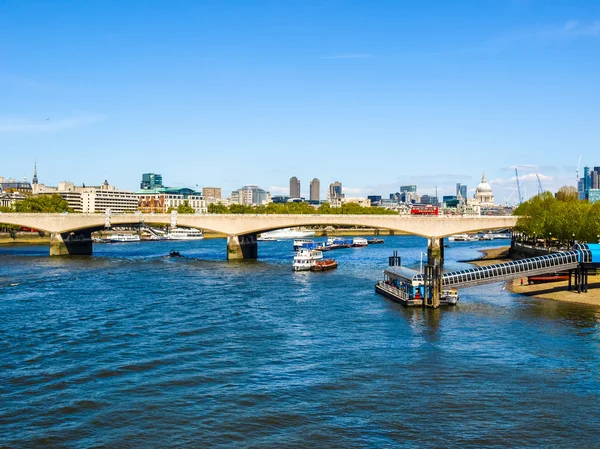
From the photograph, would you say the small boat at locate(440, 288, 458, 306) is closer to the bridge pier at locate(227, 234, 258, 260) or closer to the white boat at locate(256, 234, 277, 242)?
the bridge pier at locate(227, 234, 258, 260)

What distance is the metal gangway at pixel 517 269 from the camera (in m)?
57.4

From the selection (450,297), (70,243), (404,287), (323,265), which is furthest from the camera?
(70,243)

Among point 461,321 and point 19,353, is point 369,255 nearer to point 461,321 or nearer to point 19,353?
point 461,321

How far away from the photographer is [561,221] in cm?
A: 8400

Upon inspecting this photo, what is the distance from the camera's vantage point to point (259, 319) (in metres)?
48.6

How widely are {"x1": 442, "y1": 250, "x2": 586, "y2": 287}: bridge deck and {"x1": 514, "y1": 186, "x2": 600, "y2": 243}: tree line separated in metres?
13.9

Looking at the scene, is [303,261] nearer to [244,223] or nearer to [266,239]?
[244,223]

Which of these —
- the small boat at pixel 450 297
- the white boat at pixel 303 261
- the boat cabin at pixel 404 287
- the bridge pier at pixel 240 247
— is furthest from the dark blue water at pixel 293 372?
the bridge pier at pixel 240 247

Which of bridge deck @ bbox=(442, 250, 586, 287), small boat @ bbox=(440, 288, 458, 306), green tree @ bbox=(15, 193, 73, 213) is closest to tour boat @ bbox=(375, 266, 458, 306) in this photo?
small boat @ bbox=(440, 288, 458, 306)

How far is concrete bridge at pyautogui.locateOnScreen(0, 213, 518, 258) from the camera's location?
325 ft

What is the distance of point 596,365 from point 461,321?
13050 mm

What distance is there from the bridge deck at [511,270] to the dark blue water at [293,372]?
202 centimetres

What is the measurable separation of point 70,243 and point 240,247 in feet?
101

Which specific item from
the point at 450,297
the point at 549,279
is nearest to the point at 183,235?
the point at 549,279
